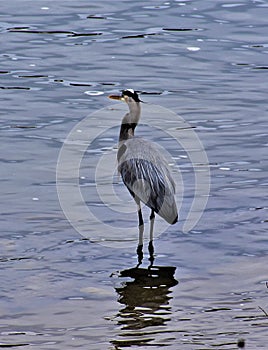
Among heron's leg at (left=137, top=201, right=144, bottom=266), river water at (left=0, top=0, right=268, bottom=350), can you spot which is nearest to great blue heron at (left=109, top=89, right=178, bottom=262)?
heron's leg at (left=137, top=201, right=144, bottom=266)

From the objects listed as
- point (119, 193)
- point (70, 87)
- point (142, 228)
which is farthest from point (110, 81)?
point (142, 228)

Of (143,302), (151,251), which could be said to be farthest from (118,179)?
(143,302)

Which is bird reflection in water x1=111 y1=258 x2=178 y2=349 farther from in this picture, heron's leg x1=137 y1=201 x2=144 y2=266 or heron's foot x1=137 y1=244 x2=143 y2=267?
heron's leg x1=137 y1=201 x2=144 y2=266

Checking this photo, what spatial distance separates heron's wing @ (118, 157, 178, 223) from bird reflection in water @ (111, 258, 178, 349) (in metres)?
0.64

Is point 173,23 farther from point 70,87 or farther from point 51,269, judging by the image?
point 51,269

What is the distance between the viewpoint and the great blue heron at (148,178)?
9.42 m

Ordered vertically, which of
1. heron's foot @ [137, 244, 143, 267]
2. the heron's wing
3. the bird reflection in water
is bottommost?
the bird reflection in water

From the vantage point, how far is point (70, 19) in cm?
1934

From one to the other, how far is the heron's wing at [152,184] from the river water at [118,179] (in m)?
0.42

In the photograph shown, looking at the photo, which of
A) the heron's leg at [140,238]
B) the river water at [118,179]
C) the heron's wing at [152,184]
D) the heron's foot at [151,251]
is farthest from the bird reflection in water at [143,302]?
the heron's wing at [152,184]

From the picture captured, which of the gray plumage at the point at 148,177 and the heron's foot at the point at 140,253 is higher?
the gray plumage at the point at 148,177

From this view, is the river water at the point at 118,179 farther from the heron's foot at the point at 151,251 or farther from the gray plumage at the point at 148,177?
the gray plumage at the point at 148,177

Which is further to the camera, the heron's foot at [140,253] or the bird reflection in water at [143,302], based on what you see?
the heron's foot at [140,253]

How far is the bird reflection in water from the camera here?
7338 mm
